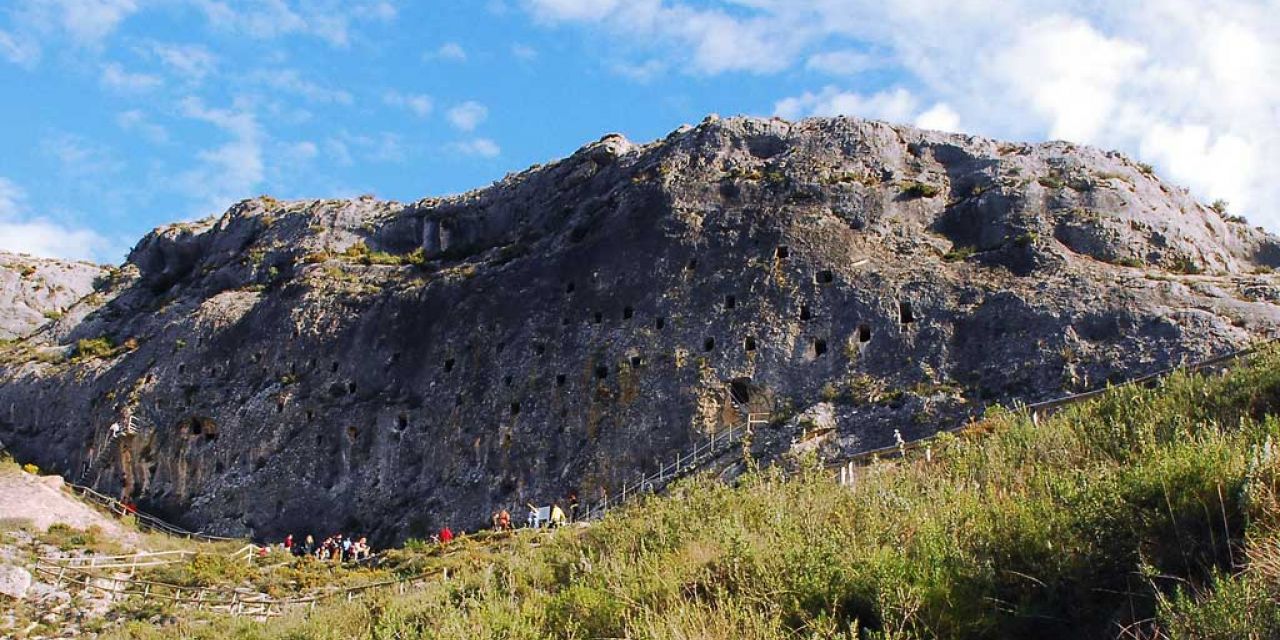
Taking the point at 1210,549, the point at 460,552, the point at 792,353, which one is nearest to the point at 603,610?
the point at 1210,549

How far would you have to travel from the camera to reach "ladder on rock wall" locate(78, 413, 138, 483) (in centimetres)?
4000

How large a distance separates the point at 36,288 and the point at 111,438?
30232 millimetres

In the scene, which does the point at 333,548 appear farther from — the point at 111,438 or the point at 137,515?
the point at 111,438

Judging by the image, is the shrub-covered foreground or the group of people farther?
the group of people

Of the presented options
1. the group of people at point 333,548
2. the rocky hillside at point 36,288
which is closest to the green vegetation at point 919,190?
the group of people at point 333,548

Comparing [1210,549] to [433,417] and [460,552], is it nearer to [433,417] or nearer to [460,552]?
A: [460,552]

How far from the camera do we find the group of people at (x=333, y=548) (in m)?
29.9

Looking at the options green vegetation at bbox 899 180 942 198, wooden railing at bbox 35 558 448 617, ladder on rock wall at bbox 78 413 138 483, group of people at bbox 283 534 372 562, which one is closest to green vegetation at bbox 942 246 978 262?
green vegetation at bbox 899 180 942 198

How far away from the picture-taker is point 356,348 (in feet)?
129

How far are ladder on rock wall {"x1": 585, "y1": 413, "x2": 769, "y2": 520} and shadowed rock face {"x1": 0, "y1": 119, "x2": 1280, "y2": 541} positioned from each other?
521mm

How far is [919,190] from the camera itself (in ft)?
116

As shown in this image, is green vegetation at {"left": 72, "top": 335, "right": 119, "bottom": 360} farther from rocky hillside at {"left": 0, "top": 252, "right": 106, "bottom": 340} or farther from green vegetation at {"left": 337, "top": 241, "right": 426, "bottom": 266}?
rocky hillside at {"left": 0, "top": 252, "right": 106, "bottom": 340}

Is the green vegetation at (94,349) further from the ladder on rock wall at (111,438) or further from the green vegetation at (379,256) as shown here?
the green vegetation at (379,256)

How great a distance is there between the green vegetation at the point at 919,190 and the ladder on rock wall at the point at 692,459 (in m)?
10.4
